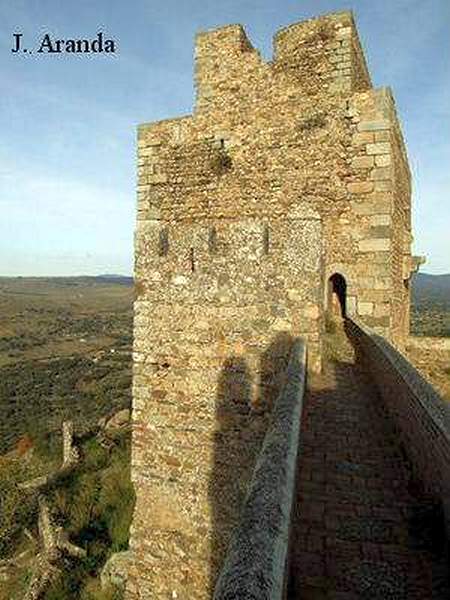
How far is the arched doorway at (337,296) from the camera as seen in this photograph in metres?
10.1

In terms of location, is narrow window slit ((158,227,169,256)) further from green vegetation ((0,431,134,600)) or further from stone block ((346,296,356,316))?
green vegetation ((0,431,134,600))

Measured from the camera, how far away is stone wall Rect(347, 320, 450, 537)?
347 centimetres

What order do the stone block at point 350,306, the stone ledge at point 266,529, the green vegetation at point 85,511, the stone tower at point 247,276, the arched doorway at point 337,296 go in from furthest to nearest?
the green vegetation at point 85,511 < the arched doorway at point 337,296 < the stone block at point 350,306 < the stone tower at point 247,276 < the stone ledge at point 266,529

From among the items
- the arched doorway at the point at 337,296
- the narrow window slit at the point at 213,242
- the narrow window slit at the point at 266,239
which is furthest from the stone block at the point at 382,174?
the narrow window slit at the point at 213,242

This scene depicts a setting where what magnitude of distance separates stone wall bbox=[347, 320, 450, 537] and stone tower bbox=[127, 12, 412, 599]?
914 mm

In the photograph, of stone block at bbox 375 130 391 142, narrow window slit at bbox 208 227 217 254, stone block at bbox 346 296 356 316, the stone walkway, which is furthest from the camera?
stone block at bbox 346 296 356 316

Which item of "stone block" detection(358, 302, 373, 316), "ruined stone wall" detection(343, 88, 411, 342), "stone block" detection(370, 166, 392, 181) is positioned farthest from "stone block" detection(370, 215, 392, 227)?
"stone block" detection(358, 302, 373, 316)

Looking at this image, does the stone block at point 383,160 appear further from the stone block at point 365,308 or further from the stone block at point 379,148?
the stone block at point 365,308

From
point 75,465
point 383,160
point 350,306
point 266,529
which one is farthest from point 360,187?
point 75,465

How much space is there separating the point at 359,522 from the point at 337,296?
6.90 meters

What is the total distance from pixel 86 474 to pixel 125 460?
7.79ft

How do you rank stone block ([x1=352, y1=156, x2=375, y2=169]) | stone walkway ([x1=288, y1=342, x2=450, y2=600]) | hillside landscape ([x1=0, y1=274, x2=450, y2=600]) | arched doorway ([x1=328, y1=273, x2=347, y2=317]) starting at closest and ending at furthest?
stone walkway ([x1=288, y1=342, x2=450, y2=600]) < stone block ([x1=352, y1=156, x2=375, y2=169]) < arched doorway ([x1=328, y1=273, x2=347, y2=317]) < hillside landscape ([x1=0, y1=274, x2=450, y2=600])

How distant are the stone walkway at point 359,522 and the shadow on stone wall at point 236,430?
0.64 m

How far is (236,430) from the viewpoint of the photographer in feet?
20.4
